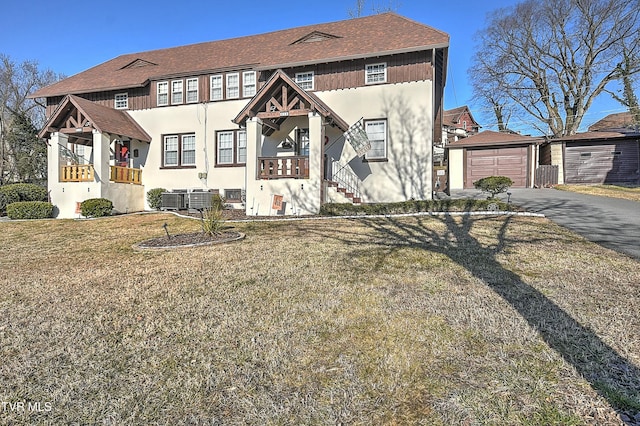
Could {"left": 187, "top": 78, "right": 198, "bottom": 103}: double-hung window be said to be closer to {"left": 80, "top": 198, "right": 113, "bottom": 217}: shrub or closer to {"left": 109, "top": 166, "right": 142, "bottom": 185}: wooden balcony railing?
{"left": 109, "top": 166, "right": 142, "bottom": 185}: wooden balcony railing

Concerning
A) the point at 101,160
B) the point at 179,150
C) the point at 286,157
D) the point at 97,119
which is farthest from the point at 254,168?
the point at 97,119

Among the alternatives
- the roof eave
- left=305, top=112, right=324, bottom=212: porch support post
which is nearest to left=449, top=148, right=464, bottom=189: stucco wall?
the roof eave

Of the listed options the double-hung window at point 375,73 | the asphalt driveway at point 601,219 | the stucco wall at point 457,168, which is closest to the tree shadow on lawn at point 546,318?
the asphalt driveway at point 601,219

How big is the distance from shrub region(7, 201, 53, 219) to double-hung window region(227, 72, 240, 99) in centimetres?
985

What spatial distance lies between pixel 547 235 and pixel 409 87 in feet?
30.5

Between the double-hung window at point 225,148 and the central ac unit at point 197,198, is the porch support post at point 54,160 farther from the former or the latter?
the double-hung window at point 225,148

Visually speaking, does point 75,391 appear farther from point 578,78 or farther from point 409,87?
point 578,78

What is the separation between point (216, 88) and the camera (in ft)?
58.9

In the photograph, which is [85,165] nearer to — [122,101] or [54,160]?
[54,160]

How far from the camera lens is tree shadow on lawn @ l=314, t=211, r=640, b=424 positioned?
2.56 metres

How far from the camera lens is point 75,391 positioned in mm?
2621

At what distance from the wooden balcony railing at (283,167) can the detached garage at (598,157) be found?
784 inches

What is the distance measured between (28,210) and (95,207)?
133 inches

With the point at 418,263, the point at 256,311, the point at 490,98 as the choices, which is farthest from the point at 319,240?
the point at 490,98
